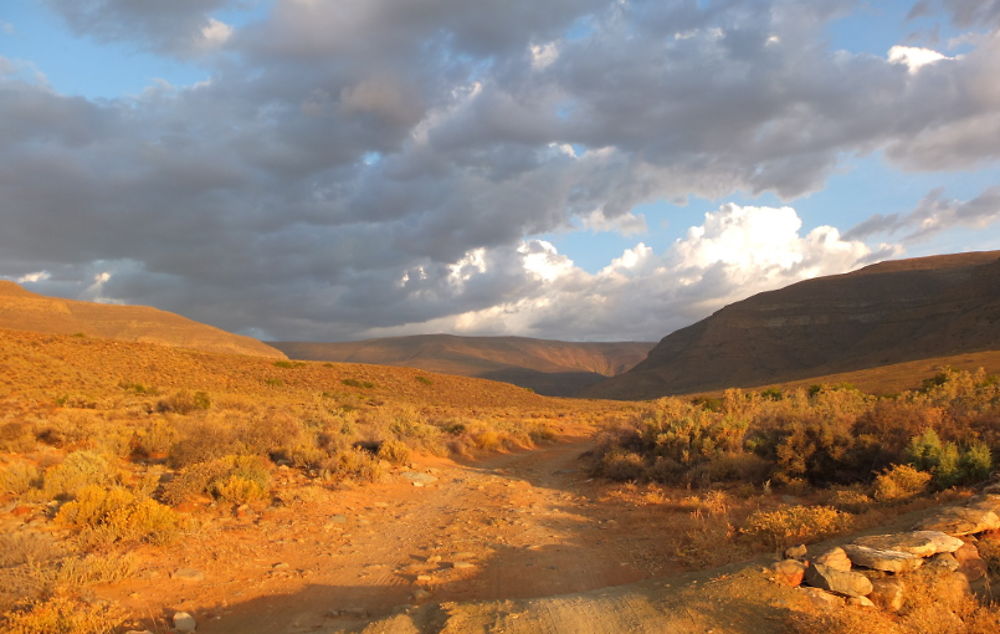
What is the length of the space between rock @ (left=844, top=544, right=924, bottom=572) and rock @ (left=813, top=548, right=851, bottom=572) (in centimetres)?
9

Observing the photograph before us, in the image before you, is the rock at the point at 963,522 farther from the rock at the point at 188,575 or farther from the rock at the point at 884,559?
the rock at the point at 188,575

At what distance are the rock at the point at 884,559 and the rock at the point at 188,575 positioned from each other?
678 cm

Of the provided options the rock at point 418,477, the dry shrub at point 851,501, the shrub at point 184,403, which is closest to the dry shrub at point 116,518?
the rock at point 418,477

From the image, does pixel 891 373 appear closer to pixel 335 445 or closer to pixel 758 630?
pixel 335 445

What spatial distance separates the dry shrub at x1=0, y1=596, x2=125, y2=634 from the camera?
5.03 meters

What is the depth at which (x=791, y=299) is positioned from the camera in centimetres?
11281

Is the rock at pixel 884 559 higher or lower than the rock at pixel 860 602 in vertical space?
higher

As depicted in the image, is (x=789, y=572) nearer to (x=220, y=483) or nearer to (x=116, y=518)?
(x=116, y=518)

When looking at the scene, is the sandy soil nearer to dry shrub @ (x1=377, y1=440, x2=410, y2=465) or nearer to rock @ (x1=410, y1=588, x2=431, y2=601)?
rock @ (x1=410, y1=588, x2=431, y2=601)

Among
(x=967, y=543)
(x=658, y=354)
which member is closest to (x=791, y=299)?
(x=658, y=354)

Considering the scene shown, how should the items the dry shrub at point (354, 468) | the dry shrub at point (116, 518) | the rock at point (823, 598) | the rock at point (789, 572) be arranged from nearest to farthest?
the rock at point (823, 598) < the rock at point (789, 572) < the dry shrub at point (116, 518) < the dry shrub at point (354, 468)

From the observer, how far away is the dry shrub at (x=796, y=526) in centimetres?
660

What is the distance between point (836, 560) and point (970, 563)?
4.65ft

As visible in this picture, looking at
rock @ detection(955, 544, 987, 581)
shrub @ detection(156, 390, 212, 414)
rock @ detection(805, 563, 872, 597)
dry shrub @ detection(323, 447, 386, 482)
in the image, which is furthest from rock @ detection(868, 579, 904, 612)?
shrub @ detection(156, 390, 212, 414)
